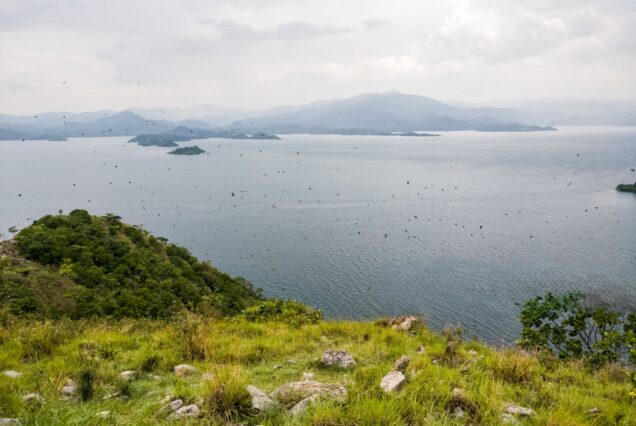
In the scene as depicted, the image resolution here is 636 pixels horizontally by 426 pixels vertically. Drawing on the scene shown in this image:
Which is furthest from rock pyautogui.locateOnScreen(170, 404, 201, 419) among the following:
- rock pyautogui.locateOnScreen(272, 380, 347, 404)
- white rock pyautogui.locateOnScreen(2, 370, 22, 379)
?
white rock pyautogui.locateOnScreen(2, 370, 22, 379)

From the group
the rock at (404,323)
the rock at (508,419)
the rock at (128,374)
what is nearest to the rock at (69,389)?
the rock at (128,374)

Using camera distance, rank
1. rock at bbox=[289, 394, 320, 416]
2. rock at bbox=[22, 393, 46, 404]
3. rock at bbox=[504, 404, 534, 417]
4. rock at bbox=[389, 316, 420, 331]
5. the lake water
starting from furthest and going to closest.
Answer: the lake water → rock at bbox=[389, 316, 420, 331] → rock at bbox=[504, 404, 534, 417] → rock at bbox=[22, 393, 46, 404] → rock at bbox=[289, 394, 320, 416]

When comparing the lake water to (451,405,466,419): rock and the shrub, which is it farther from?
the shrub

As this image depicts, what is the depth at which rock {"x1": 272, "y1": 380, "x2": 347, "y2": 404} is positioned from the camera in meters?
5.62

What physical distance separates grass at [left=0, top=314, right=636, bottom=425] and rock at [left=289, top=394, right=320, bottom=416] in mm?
144

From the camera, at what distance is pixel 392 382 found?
19.8 feet

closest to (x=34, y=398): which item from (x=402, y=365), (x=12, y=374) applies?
(x=12, y=374)

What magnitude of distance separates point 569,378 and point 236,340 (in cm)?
735

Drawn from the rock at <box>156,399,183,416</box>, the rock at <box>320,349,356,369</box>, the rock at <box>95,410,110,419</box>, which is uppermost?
the rock at <box>95,410,110,419</box>

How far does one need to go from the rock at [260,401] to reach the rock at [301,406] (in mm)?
315

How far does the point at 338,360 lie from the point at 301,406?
8.66ft

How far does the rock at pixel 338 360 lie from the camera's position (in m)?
7.71

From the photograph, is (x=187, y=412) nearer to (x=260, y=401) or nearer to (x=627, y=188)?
(x=260, y=401)

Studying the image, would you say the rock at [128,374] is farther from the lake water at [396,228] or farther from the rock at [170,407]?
the lake water at [396,228]
